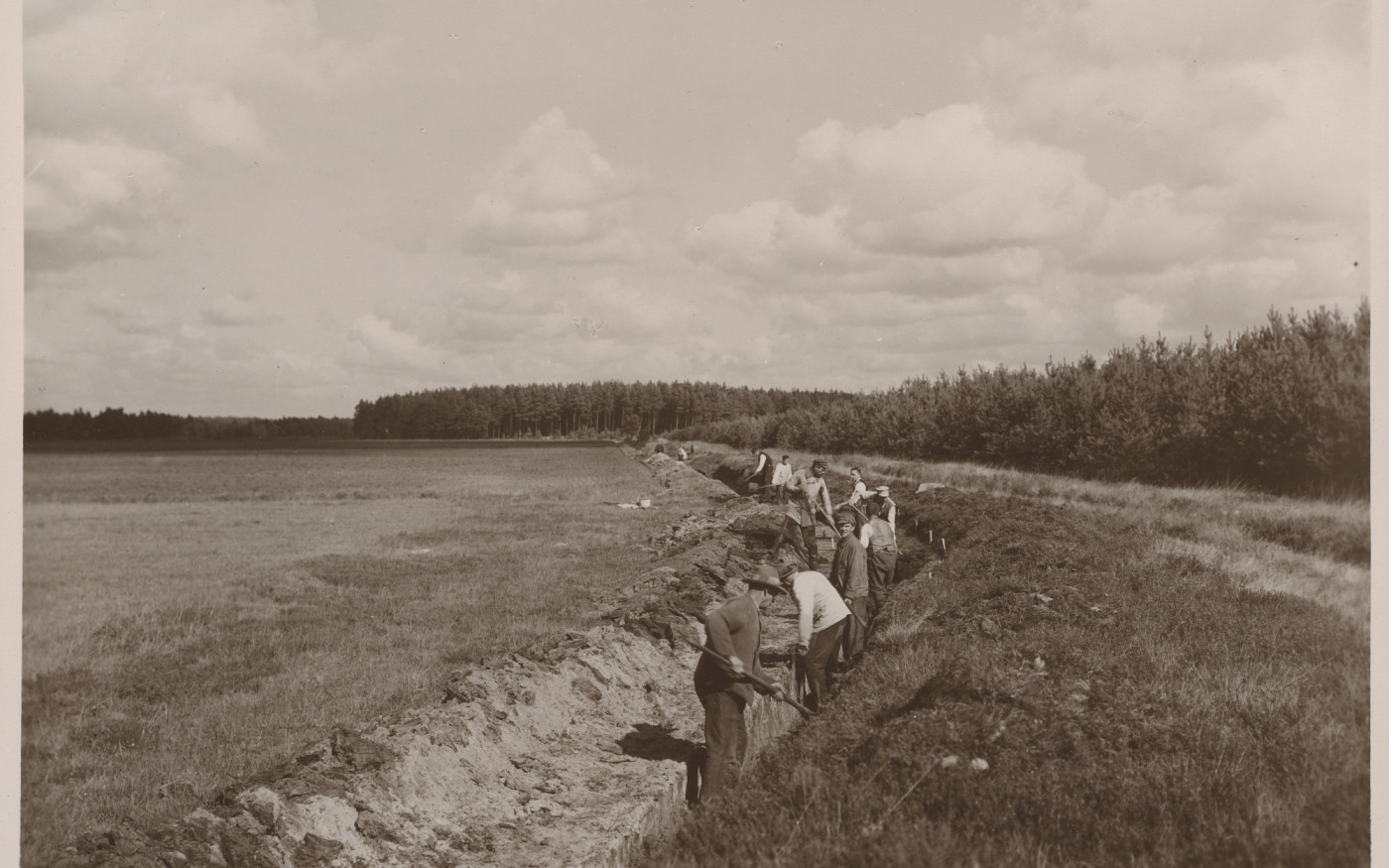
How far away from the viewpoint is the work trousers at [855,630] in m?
9.39

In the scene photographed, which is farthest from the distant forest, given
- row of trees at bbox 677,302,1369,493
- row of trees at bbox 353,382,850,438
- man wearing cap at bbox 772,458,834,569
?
row of trees at bbox 353,382,850,438

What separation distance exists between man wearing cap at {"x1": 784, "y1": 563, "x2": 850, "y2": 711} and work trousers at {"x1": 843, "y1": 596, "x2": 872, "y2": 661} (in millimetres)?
402

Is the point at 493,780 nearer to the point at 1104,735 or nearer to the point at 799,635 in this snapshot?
the point at 799,635

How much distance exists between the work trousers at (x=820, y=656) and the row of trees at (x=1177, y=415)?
4.50 metres

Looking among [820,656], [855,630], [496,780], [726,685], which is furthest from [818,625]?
[496,780]

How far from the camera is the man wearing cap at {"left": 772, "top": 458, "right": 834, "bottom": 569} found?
581 inches

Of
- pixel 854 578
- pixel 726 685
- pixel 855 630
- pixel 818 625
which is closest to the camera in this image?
pixel 726 685

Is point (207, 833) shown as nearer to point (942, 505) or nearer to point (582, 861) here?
point (582, 861)

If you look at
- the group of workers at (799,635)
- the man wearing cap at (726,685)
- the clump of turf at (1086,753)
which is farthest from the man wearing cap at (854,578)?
the man wearing cap at (726,685)

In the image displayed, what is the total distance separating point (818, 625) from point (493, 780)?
11.0 feet

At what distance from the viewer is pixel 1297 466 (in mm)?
13750

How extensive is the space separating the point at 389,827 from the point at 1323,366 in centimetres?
1279

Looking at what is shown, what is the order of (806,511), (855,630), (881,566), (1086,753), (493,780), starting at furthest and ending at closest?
1. (806,511)
2. (881,566)
3. (855,630)
4. (493,780)
5. (1086,753)

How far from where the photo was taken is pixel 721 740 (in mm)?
6918
